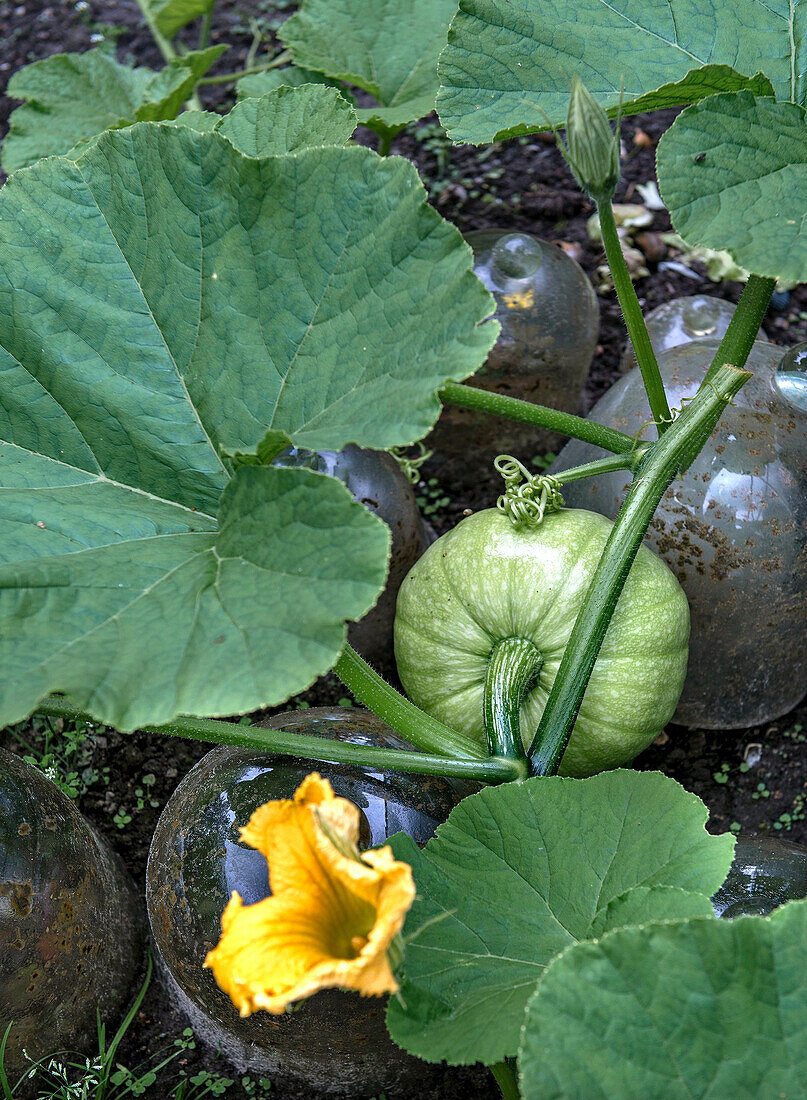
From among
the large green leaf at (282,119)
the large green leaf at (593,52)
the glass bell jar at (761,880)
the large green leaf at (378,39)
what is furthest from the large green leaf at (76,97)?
the glass bell jar at (761,880)

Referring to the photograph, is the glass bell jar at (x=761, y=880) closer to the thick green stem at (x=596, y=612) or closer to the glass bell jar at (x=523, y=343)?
the thick green stem at (x=596, y=612)

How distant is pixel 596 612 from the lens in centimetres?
142

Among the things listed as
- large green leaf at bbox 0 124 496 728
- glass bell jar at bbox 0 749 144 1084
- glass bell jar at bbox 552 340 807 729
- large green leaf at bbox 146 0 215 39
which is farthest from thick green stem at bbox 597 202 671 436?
large green leaf at bbox 146 0 215 39

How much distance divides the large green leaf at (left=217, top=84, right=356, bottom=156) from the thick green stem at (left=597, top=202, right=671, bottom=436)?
0.53 meters

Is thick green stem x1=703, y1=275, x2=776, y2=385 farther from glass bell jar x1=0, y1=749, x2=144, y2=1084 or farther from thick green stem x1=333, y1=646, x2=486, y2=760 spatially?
glass bell jar x1=0, y1=749, x2=144, y2=1084

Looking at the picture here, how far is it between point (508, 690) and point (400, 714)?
0.19 metres

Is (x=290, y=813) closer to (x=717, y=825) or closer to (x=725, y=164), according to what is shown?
(x=725, y=164)

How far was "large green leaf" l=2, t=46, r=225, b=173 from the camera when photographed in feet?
7.59

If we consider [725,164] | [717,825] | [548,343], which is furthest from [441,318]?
[717,825]

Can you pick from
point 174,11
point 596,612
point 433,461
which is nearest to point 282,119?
point 433,461

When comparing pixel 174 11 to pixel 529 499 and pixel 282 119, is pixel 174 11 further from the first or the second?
pixel 529 499

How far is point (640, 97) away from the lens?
150 cm

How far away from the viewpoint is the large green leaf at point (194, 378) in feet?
3.63

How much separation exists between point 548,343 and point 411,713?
43.1 inches
